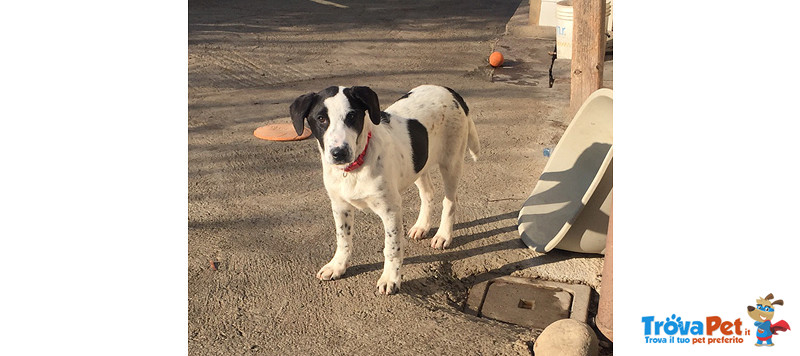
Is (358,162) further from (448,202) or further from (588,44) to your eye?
(588,44)

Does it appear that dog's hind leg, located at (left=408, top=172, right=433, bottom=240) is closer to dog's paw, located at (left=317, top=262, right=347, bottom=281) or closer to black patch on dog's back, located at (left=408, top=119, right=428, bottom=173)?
black patch on dog's back, located at (left=408, top=119, right=428, bottom=173)

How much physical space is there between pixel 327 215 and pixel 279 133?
1821 millimetres

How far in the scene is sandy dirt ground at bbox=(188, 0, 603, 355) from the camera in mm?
4180

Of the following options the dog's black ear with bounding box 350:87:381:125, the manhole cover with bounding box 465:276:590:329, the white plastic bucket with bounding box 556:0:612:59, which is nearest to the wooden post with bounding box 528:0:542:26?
the white plastic bucket with bounding box 556:0:612:59

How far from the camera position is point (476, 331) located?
4.09 m

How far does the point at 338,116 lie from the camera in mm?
3994

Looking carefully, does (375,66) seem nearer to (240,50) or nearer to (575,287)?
(240,50)

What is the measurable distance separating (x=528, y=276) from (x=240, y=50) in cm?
651
